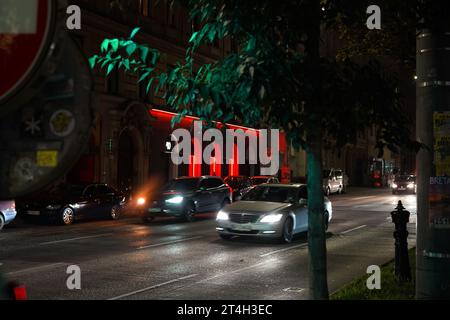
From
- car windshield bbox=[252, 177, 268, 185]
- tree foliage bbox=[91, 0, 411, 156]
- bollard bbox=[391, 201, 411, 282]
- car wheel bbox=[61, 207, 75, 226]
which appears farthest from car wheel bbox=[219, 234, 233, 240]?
car windshield bbox=[252, 177, 268, 185]

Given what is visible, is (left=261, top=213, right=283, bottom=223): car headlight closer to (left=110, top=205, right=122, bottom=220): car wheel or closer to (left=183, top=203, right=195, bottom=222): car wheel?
(left=183, top=203, right=195, bottom=222): car wheel

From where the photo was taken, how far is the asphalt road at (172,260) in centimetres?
922

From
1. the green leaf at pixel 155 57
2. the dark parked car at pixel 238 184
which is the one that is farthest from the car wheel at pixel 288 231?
the dark parked car at pixel 238 184

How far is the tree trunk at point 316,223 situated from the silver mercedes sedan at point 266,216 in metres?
9.08

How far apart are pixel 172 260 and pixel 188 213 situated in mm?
9223

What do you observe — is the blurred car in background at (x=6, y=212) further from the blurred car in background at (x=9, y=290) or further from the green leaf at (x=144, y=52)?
the blurred car in background at (x=9, y=290)

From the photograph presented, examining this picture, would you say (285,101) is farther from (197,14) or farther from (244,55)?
(197,14)

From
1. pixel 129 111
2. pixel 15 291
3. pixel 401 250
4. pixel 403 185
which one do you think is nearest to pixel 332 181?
pixel 403 185

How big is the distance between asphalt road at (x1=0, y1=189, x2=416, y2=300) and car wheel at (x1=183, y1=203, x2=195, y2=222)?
1.58 meters

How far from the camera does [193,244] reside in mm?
15031

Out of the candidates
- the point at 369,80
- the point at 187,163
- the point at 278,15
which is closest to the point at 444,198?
the point at 369,80

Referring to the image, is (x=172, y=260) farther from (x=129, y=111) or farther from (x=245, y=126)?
(x=129, y=111)

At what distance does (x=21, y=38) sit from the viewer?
8.15 ft

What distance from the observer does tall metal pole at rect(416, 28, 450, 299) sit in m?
6.34
